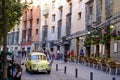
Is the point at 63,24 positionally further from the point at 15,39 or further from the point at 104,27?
the point at 15,39

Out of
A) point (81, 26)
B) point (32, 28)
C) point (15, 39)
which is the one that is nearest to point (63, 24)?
point (81, 26)

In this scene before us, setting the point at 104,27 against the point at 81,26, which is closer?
the point at 104,27

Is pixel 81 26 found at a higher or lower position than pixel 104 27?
higher

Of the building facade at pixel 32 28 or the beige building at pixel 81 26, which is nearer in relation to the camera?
the beige building at pixel 81 26

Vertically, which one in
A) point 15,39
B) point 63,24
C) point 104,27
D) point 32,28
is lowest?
point 104,27

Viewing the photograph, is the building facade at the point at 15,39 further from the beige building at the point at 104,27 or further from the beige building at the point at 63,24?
the beige building at the point at 104,27

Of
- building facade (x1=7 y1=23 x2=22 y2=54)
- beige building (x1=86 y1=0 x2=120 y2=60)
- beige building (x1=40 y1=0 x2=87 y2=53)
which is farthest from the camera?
building facade (x1=7 y1=23 x2=22 y2=54)

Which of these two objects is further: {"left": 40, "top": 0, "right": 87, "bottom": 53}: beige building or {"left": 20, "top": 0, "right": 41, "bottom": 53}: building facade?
{"left": 20, "top": 0, "right": 41, "bottom": 53}: building facade

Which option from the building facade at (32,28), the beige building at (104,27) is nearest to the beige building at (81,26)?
the beige building at (104,27)

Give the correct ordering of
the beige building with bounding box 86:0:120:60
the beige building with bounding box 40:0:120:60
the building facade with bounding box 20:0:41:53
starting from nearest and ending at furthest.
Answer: the beige building with bounding box 86:0:120:60 < the beige building with bounding box 40:0:120:60 < the building facade with bounding box 20:0:41:53

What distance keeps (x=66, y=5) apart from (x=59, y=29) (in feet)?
15.9

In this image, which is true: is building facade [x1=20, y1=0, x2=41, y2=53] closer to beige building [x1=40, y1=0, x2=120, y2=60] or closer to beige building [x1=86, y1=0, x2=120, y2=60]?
beige building [x1=40, y1=0, x2=120, y2=60]

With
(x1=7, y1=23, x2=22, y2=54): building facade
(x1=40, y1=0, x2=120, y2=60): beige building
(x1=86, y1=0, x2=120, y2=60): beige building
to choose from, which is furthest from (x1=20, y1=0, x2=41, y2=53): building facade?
(x1=86, y1=0, x2=120, y2=60): beige building

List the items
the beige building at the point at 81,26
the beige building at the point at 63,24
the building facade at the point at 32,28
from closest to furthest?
the beige building at the point at 81,26, the beige building at the point at 63,24, the building facade at the point at 32,28
